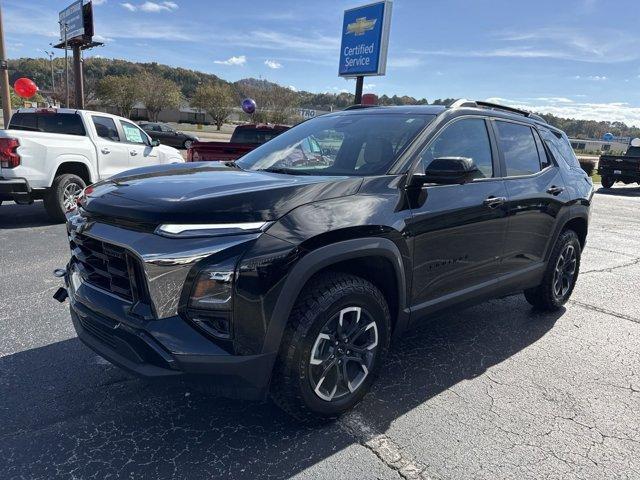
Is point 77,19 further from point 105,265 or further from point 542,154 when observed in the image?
point 105,265

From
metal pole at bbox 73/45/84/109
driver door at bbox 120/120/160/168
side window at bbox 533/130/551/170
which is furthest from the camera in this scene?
metal pole at bbox 73/45/84/109

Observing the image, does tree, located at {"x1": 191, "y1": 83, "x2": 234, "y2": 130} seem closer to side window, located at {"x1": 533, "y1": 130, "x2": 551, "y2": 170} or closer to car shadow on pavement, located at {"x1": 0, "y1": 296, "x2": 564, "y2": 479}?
side window, located at {"x1": 533, "y1": 130, "x2": 551, "y2": 170}

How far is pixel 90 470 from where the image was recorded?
2355 millimetres

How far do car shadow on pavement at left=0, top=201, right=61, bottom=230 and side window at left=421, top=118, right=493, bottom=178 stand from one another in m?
6.82

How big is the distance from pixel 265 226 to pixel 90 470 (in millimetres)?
1447

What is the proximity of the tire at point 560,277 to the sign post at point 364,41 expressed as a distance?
1674cm

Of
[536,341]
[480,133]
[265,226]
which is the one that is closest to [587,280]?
[536,341]

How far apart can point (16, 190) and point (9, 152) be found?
1.80 feet

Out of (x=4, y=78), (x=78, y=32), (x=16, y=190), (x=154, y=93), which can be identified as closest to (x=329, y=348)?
(x=16, y=190)

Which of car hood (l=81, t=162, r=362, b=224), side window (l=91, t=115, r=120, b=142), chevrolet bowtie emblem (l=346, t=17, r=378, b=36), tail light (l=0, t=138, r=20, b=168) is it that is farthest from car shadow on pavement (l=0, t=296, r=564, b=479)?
chevrolet bowtie emblem (l=346, t=17, r=378, b=36)

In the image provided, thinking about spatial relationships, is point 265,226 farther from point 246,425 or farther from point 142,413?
point 142,413

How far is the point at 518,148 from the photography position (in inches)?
163

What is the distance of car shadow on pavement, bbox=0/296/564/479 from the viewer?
2410 millimetres

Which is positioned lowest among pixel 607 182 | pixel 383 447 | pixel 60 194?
pixel 607 182
